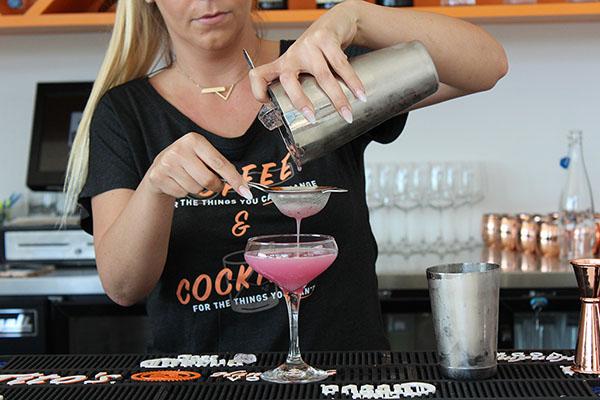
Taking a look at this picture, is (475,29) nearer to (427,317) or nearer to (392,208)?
(427,317)

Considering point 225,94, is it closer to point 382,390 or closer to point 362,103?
point 362,103

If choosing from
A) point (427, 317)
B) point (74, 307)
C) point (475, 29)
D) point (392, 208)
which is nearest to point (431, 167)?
point (392, 208)

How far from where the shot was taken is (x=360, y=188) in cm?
193

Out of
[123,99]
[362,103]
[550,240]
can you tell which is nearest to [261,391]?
[362,103]

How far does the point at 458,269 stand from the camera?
A: 4.69 feet

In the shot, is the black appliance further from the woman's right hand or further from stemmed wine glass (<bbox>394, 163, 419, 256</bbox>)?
the woman's right hand

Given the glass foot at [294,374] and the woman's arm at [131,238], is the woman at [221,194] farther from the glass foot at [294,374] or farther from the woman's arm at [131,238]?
the glass foot at [294,374]

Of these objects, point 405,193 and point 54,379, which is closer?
point 54,379

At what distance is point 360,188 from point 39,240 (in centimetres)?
154

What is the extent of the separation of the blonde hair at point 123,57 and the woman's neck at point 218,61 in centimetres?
9

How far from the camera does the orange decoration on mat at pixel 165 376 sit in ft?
4.61

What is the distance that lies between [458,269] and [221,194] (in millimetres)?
574

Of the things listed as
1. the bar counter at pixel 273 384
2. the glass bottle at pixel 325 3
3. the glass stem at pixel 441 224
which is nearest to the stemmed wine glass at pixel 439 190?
the glass stem at pixel 441 224

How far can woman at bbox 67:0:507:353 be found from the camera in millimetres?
1682
